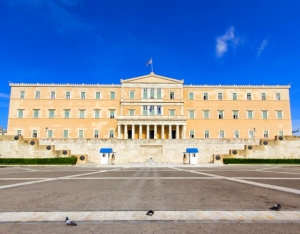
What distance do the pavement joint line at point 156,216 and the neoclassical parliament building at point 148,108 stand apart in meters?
44.3

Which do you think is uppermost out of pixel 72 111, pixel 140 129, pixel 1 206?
pixel 72 111

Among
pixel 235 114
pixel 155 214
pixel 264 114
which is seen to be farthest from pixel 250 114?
pixel 155 214

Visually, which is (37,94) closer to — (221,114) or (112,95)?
(112,95)

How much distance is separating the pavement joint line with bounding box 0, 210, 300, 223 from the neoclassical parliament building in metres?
44.3

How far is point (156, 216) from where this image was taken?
220 inches

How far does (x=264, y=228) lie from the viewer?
475cm

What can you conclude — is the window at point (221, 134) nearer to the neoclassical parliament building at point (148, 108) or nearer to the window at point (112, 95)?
the neoclassical parliament building at point (148, 108)

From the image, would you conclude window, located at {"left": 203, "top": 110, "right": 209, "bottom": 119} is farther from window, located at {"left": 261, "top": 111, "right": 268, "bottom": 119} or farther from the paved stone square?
the paved stone square

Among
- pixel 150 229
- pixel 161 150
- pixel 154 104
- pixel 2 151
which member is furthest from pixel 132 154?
pixel 150 229

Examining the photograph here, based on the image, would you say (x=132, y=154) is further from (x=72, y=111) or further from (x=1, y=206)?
(x=1, y=206)

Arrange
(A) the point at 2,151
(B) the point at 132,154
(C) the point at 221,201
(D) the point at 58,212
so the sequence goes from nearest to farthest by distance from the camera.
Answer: (D) the point at 58,212
(C) the point at 221,201
(A) the point at 2,151
(B) the point at 132,154

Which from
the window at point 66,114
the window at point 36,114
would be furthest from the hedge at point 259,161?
the window at point 36,114

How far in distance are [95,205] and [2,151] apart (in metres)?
36.2

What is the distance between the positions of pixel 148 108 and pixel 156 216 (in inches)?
1839
